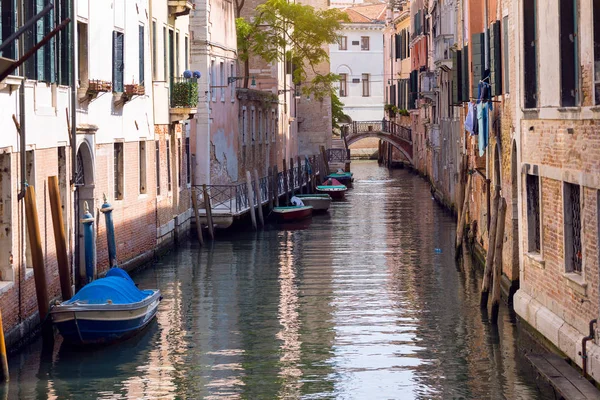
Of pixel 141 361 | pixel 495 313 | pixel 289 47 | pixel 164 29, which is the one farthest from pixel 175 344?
pixel 289 47

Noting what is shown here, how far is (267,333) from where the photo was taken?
1568 centimetres

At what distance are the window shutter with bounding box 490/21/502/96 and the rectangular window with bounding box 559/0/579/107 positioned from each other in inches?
255

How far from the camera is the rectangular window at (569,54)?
1212 cm

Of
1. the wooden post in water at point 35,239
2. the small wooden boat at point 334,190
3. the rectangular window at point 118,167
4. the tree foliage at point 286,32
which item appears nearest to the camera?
the wooden post in water at point 35,239

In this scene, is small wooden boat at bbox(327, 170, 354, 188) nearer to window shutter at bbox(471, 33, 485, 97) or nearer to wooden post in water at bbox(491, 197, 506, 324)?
window shutter at bbox(471, 33, 485, 97)

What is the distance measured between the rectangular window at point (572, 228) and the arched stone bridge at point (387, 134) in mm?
48533

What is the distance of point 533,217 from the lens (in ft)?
48.7

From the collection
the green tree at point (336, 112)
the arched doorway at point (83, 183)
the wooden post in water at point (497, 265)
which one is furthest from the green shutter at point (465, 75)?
the green tree at point (336, 112)

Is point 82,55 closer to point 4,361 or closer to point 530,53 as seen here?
point 530,53

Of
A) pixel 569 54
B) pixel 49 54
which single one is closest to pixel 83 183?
pixel 49 54

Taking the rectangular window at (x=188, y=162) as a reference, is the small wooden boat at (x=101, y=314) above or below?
below

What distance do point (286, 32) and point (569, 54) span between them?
104 ft

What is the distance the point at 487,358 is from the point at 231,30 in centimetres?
2239

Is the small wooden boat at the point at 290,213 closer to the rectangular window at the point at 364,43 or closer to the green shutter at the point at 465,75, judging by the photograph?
the green shutter at the point at 465,75
